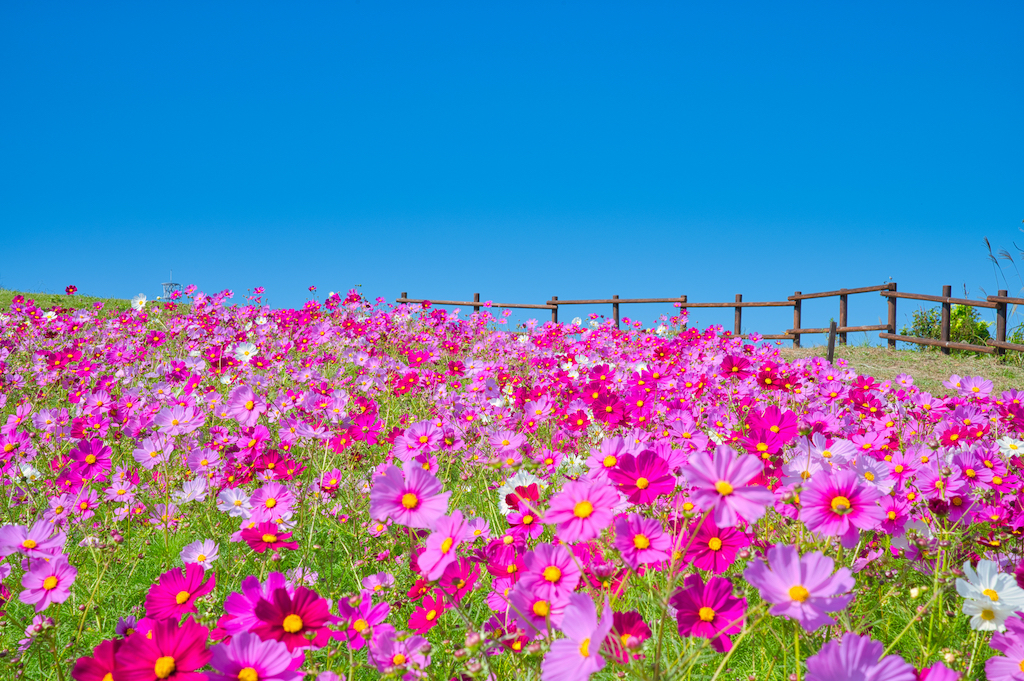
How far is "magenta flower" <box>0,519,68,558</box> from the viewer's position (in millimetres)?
1391

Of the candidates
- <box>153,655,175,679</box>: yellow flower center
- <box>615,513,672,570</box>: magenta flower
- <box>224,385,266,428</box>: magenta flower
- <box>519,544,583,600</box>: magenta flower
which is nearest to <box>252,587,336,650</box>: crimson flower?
<box>153,655,175,679</box>: yellow flower center

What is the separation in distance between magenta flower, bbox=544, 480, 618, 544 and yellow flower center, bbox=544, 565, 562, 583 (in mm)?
80

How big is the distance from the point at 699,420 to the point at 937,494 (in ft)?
4.67

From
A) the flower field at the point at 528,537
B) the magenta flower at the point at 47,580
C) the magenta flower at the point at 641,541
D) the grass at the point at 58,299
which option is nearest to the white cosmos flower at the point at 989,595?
the flower field at the point at 528,537

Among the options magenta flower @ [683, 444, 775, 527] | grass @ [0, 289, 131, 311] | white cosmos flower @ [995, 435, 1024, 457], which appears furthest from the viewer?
grass @ [0, 289, 131, 311]

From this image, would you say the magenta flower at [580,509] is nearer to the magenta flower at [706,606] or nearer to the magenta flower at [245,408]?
the magenta flower at [706,606]

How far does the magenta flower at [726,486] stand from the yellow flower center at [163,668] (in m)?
0.78

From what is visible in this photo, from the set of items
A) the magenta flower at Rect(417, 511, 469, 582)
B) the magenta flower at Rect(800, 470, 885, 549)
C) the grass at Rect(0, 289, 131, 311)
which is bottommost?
the magenta flower at Rect(417, 511, 469, 582)

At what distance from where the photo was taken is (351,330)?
630 centimetres

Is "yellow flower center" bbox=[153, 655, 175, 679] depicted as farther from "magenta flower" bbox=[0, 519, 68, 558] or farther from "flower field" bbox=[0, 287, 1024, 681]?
"magenta flower" bbox=[0, 519, 68, 558]

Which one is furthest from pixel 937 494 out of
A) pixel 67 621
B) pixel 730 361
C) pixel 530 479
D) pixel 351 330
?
pixel 351 330

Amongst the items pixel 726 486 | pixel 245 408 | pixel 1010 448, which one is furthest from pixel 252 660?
pixel 1010 448

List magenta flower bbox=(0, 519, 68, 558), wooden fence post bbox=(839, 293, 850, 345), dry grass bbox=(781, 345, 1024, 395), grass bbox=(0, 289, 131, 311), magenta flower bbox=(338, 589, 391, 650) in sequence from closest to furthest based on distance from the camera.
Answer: magenta flower bbox=(338, 589, 391, 650), magenta flower bbox=(0, 519, 68, 558), dry grass bbox=(781, 345, 1024, 395), grass bbox=(0, 289, 131, 311), wooden fence post bbox=(839, 293, 850, 345)

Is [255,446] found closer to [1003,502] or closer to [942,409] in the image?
[1003,502]
